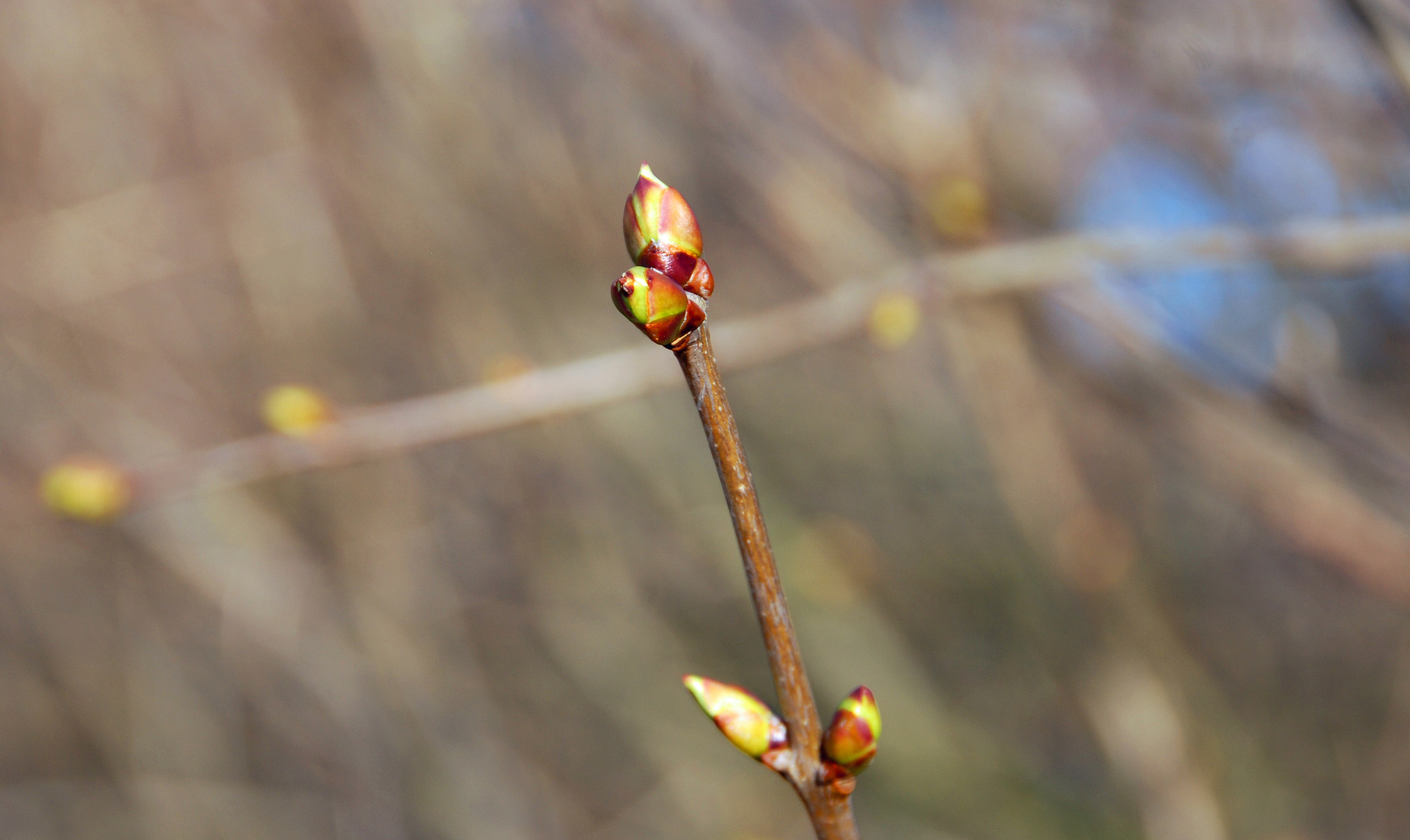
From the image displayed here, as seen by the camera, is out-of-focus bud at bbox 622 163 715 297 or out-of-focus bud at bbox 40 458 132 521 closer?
out-of-focus bud at bbox 622 163 715 297

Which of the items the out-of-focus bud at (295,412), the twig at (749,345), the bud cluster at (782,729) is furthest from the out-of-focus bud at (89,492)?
the bud cluster at (782,729)

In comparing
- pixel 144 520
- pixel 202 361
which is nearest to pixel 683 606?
pixel 144 520

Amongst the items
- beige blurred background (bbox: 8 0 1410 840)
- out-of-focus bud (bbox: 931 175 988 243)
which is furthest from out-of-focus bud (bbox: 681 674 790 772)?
out-of-focus bud (bbox: 931 175 988 243)

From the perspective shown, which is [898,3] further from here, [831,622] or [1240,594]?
[1240,594]

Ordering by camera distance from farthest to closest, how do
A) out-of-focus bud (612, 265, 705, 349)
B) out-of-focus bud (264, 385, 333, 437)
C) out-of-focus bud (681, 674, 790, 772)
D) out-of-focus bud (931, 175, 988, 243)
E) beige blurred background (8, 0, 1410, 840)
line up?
1. beige blurred background (8, 0, 1410, 840)
2. out-of-focus bud (931, 175, 988, 243)
3. out-of-focus bud (264, 385, 333, 437)
4. out-of-focus bud (681, 674, 790, 772)
5. out-of-focus bud (612, 265, 705, 349)

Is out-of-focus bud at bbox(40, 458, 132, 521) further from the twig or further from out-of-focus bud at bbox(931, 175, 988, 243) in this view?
out-of-focus bud at bbox(931, 175, 988, 243)

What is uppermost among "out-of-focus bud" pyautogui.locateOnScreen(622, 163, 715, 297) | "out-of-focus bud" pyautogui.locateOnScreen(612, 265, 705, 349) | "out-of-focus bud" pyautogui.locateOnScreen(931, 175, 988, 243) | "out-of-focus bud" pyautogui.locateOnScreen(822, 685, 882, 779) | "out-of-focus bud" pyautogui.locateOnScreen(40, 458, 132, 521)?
"out-of-focus bud" pyautogui.locateOnScreen(931, 175, 988, 243)
